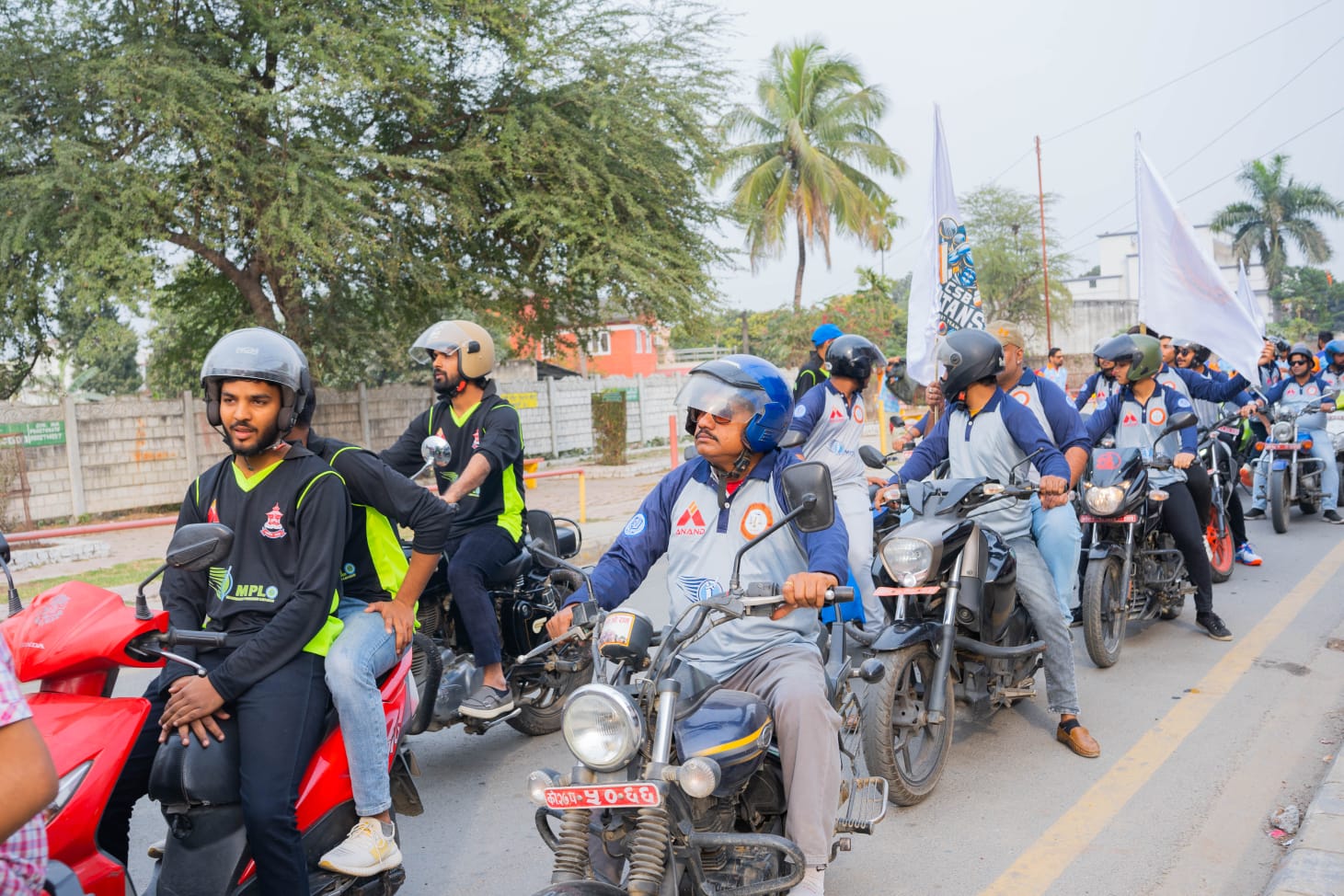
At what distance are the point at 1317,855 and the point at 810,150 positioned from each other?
108 feet

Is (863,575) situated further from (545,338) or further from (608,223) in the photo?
(545,338)

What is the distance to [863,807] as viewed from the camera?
146 inches

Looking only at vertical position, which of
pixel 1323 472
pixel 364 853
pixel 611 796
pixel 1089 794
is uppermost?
pixel 611 796

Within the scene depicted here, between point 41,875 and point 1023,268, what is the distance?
50964 mm

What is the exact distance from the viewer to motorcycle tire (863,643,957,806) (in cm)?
445

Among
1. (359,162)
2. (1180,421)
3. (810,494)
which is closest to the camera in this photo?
(810,494)

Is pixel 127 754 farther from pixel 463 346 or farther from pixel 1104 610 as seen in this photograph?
pixel 1104 610

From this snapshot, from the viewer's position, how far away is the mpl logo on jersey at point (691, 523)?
11.9 feet

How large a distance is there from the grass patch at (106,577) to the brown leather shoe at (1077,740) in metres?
8.25

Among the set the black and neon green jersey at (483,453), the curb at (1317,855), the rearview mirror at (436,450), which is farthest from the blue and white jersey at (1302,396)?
the rearview mirror at (436,450)

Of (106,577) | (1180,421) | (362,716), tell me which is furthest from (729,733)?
(106,577)

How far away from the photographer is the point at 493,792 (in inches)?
199

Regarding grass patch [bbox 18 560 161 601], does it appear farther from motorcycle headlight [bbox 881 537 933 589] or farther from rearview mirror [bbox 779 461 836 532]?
rearview mirror [bbox 779 461 836 532]

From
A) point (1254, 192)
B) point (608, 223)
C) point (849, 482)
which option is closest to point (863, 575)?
point (849, 482)
